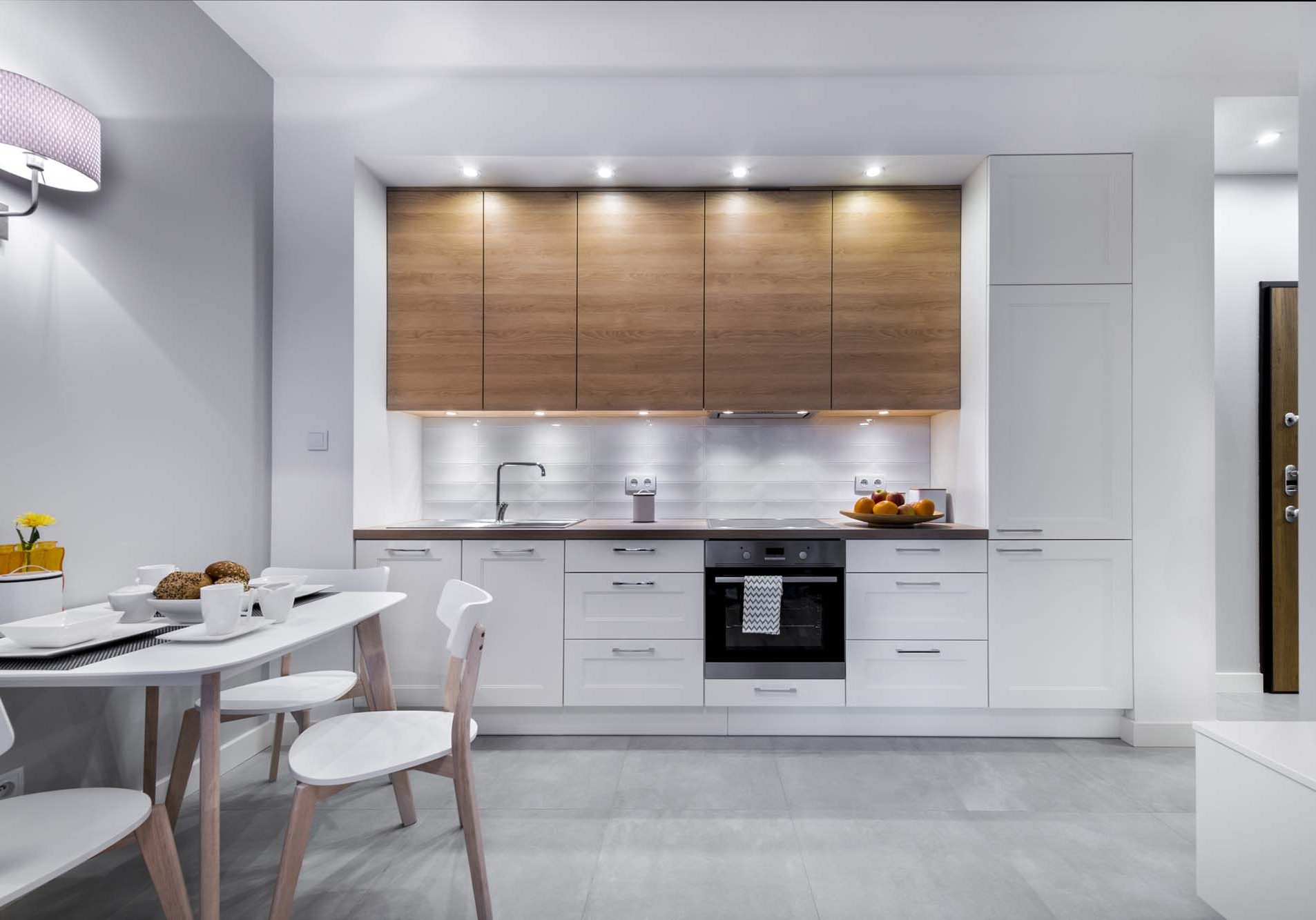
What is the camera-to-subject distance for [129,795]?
1.34 m

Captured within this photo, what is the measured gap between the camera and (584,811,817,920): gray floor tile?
5.69 ft

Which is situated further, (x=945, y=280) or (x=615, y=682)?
(x=945, y=280)

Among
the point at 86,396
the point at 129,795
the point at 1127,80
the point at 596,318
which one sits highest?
the point at 1127,80

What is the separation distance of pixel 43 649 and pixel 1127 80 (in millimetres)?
3831

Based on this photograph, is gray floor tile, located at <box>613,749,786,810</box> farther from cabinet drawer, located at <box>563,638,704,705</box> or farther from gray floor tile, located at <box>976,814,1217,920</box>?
gray floor tile, located at <box>976,814,1217,920</box>

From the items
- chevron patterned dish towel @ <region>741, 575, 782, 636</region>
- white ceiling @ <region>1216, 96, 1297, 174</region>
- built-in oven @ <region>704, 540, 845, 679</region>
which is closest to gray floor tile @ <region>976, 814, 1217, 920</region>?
built-in oven @ <region>704, 540, 845, 679</region>

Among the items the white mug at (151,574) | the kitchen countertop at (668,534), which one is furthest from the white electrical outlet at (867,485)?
the white mug at (151,574)

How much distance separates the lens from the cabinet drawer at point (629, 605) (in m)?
2.82

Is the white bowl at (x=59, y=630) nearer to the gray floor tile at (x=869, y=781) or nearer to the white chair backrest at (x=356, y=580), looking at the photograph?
the white chair backrest at (x=356, y=580)

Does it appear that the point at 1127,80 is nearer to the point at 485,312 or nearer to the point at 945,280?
the point at 945,280

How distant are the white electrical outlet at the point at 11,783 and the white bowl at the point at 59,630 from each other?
488 mm

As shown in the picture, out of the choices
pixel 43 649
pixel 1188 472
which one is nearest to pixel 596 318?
pixel 43 649

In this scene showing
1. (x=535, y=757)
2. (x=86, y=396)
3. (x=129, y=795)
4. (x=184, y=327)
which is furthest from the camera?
(x=535, y=757)

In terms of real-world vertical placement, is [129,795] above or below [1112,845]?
above
